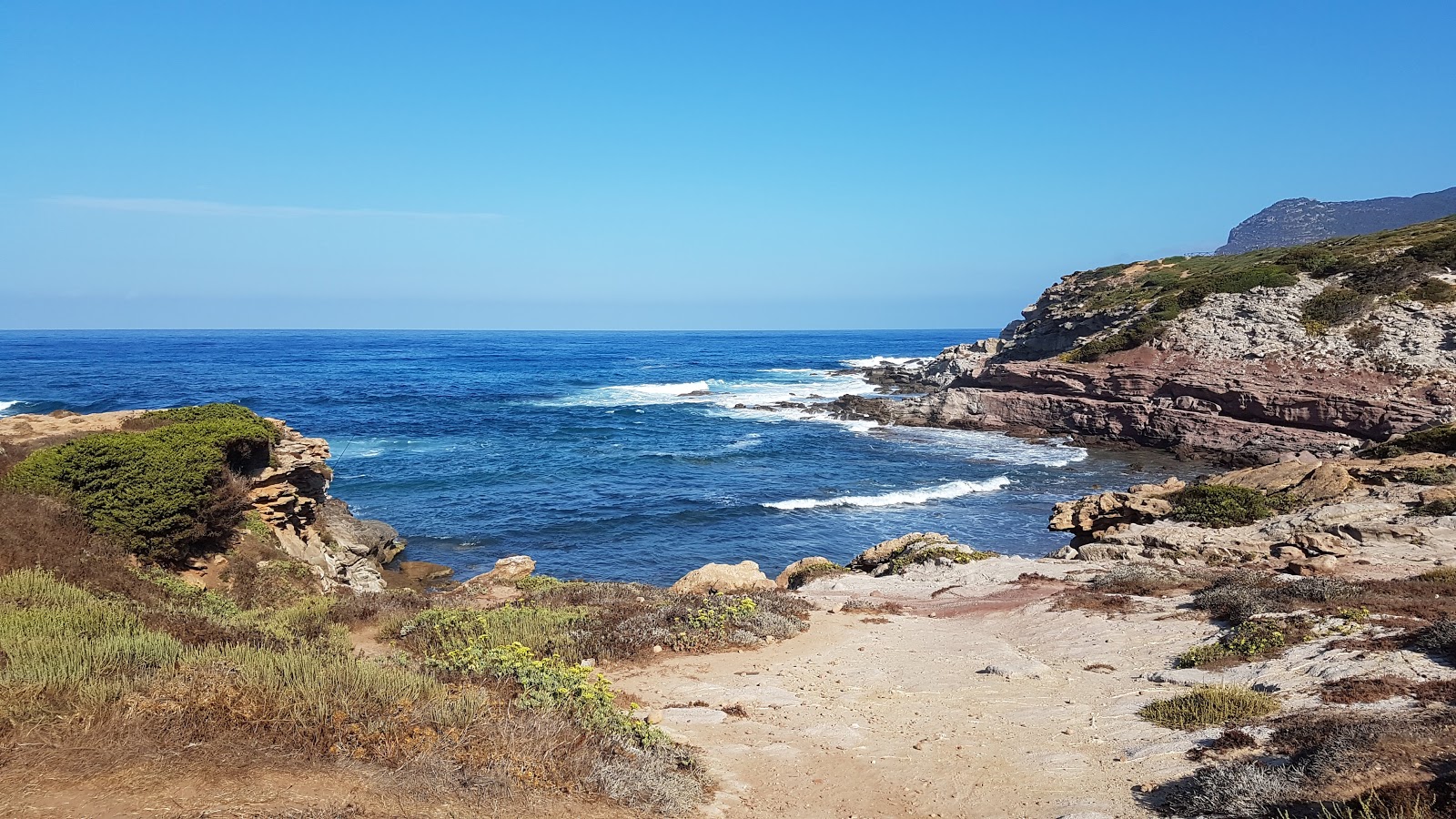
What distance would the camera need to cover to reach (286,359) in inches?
4225

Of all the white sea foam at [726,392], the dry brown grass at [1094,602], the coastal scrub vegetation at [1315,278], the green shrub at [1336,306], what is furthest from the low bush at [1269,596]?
the white sea foam at [726,392]

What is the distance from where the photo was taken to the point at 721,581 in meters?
18.0

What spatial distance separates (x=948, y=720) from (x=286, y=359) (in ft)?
384

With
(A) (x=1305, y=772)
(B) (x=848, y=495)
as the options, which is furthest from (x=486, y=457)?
(A) (x=1305, y=772)

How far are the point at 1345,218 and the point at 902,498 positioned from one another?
19367 centimetres

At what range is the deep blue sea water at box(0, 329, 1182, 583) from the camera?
26.1m

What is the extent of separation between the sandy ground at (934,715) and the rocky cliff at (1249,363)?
91.2 ft

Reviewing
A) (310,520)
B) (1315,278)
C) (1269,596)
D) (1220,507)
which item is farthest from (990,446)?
(310,520)

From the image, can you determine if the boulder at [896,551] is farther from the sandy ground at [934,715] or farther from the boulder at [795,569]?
the sandy ground at [934,715]

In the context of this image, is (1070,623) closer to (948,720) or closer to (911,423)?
(948,720)

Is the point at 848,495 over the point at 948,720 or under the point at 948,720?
under

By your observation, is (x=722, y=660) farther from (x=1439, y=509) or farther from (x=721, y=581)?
(x=1439, y=509)

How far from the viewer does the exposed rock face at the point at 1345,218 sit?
15412 cm

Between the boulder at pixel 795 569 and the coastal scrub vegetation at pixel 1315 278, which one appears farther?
the coastal scrub vegetation at pixel 1315 278
